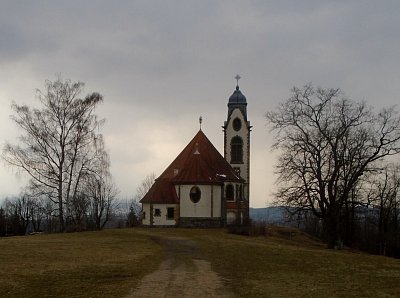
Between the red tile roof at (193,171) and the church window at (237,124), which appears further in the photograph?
the church window at (237,124)

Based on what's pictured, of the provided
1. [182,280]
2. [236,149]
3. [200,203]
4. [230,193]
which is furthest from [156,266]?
[236,149]

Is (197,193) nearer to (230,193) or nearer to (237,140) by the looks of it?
(230,193)

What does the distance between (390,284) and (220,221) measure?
30349 mm

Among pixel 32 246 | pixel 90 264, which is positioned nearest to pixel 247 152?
pixel 32 246

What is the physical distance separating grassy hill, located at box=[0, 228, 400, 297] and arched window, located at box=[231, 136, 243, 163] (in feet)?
82.0

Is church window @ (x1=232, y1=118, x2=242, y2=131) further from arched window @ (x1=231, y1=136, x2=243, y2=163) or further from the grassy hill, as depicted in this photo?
the grassy hill

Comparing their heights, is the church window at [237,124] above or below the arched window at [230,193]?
above

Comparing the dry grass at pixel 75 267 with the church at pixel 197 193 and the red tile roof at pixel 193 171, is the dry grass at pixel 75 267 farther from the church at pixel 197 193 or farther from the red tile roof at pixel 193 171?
the red tile roof at pixel 193 171

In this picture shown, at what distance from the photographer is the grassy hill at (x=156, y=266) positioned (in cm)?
1694

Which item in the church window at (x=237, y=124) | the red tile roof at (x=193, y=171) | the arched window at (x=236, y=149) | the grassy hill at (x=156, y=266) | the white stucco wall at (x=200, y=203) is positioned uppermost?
the church window at (x=237, y=124)

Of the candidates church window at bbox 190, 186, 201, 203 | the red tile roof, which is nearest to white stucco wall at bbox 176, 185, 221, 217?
church window at bbox 190, 186, 201, 203

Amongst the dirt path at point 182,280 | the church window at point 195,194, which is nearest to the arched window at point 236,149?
the church window at point 195,194

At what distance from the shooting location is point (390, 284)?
19.5 m

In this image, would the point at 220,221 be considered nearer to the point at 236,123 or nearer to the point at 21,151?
the point at 236,123
